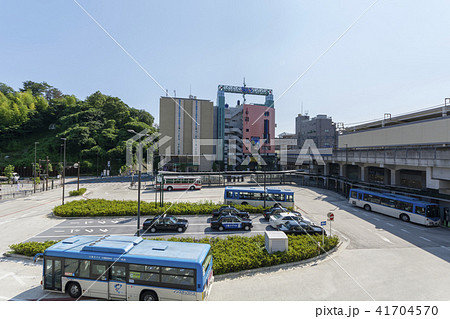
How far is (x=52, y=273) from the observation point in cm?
Result: 845

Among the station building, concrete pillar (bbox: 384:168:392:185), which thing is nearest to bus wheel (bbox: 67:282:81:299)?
the station building

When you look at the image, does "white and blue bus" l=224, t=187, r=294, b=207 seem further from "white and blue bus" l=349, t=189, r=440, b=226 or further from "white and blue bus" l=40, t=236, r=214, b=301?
"white and blue bus" l=40, t=236, r=214, b=301

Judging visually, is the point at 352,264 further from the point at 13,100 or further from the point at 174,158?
the point at 13,100

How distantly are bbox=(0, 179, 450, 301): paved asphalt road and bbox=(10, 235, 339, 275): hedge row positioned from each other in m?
0.45

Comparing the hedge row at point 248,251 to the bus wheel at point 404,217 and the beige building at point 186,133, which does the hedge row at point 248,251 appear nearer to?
the bus wheel at point 404,217

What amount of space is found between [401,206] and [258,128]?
4975 cm

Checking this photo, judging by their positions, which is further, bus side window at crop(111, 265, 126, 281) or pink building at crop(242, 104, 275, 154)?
pink building at crop(242, 104, 275, 154)

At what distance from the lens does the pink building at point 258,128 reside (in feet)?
221

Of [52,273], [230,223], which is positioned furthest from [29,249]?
[230,223]

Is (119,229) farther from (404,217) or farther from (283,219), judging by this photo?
(404,217)

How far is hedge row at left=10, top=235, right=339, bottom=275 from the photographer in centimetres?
1046

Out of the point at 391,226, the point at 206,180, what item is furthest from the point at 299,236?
the point at 206,180

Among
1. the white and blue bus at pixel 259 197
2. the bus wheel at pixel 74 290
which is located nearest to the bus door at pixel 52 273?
the bus wheel at pixel 74 290

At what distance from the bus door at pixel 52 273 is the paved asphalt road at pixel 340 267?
46 cm
